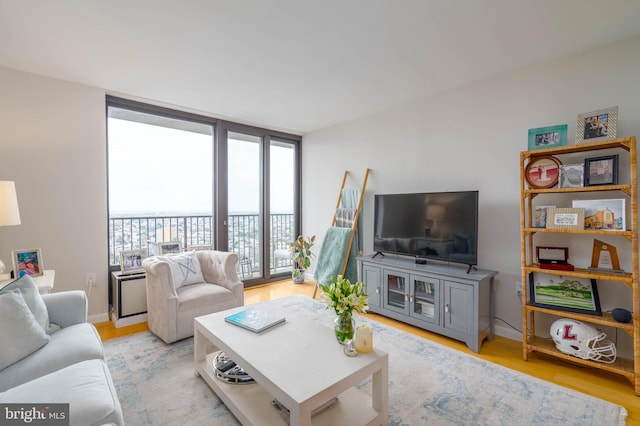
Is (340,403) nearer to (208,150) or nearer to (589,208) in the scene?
(589,208)

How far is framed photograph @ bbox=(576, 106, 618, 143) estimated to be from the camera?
6.60ft

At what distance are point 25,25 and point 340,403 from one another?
3.15 meters

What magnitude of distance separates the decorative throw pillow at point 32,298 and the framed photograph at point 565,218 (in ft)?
11.2

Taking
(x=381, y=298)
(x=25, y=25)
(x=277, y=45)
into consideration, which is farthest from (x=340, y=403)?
(x=25, y=25)

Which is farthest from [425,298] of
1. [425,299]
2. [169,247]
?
[169,247]

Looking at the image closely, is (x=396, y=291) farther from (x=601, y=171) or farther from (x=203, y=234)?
(x=203, y=234)

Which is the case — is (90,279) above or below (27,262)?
below

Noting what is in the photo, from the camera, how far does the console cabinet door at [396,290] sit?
300cm

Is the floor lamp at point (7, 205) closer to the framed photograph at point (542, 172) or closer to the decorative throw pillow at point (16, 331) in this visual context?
the decorative throw pillow at point (16, 331)

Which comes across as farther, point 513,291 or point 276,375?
point 513,291

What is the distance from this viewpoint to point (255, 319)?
6.54 ft

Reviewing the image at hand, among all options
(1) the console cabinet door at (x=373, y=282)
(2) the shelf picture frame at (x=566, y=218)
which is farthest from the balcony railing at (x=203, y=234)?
(2) the shelf picture frame at (x=566, y=218)

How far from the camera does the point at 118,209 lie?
344 centimetres

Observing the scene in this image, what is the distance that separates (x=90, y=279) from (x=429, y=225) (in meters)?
3.54
